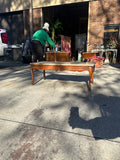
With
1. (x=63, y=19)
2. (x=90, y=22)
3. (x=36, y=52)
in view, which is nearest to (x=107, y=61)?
(x=90, y=22)

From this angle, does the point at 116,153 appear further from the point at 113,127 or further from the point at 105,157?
the point at 113,127

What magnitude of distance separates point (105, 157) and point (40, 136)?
0.78 meters

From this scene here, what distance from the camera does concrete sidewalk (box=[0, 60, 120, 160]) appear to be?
1.38 metres

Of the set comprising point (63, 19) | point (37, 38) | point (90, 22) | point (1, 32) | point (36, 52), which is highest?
point (63, 19)

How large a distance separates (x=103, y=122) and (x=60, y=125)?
25.6 inches

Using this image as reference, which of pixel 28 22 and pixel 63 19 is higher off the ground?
pixel 63 19

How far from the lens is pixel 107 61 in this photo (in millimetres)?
8898

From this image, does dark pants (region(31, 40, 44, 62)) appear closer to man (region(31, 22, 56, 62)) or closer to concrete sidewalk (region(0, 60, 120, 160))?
man (region(31, 22, 56, 62))

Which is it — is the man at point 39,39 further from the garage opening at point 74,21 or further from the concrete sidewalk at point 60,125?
the garage opening at point 74,21

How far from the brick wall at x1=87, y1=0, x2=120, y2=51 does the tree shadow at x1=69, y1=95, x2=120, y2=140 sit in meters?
7.54

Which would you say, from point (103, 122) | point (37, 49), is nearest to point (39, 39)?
point (37, 49)

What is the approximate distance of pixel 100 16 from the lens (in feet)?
28.6

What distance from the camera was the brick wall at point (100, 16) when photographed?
8.39 meters

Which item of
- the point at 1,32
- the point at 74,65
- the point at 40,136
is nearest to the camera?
the point at 40,136
